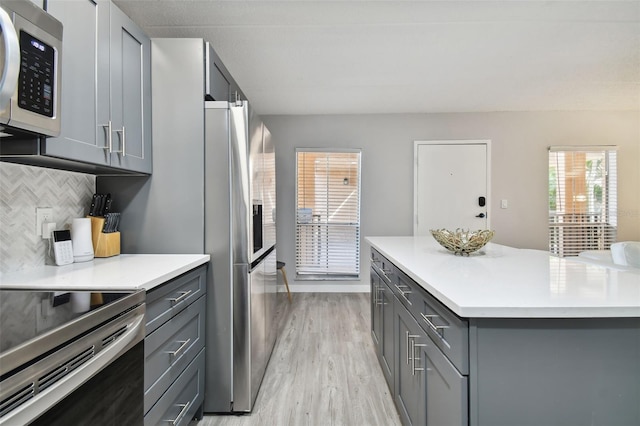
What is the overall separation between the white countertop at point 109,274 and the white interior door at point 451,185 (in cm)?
327

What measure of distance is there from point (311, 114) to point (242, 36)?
6.31 feet

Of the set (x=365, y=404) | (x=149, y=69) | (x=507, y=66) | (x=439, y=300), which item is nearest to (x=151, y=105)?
(x=149, y=69)

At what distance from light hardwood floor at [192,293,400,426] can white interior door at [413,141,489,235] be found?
1.83 meters

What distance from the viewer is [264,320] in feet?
6.76

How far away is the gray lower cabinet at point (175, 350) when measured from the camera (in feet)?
3.76

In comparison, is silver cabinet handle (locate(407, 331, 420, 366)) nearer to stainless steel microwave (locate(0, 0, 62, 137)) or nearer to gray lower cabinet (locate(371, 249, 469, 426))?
gray lower cabinet (locate(371, 249, 469, 426))

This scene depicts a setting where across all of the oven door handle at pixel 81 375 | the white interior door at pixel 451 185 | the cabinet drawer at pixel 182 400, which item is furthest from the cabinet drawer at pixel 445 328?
the white interior door at pixel 451 185

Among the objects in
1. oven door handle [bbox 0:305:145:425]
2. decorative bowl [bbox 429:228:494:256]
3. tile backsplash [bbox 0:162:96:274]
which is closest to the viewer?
oven door handle [bbox 0:305:145:425]

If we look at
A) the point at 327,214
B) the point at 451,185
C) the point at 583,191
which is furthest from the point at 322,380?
the point at 583,191

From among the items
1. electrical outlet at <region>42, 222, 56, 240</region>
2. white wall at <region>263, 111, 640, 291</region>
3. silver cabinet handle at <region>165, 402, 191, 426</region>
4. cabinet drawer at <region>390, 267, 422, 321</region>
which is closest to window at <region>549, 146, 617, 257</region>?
white wall at <region>263, 111, 640, 291</region>

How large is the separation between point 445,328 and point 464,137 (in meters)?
3.79

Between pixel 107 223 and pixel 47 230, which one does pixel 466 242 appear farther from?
pixel 47 230

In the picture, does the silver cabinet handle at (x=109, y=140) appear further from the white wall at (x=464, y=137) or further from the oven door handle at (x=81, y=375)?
the white wall at (x=464, y=137)

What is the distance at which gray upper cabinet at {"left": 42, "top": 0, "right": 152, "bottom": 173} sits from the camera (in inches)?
45.7
